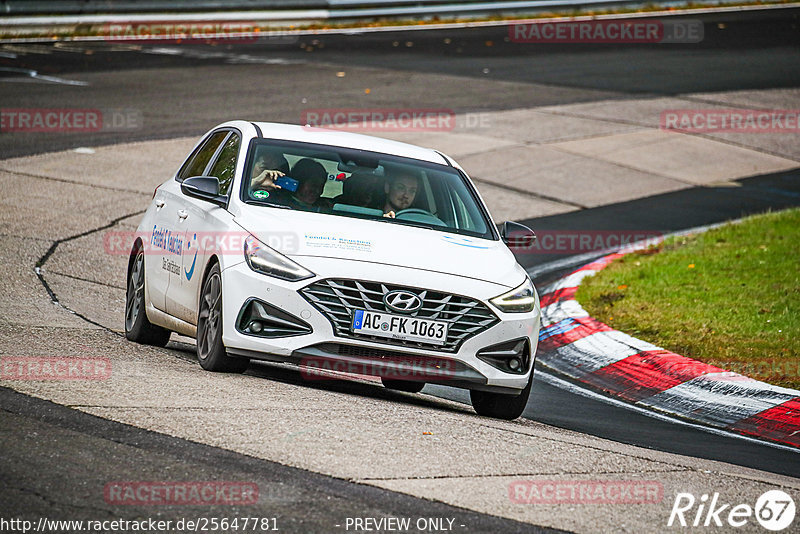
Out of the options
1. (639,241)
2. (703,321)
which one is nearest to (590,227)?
(639,241)

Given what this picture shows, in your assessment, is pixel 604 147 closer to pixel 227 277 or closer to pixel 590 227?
pixel 590 227

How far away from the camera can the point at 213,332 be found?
7.66 m

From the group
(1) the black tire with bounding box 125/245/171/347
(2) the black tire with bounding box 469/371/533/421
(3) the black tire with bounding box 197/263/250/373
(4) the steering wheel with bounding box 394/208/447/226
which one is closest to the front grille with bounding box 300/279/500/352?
(3) the black tire with bounding box 197/263/250/373

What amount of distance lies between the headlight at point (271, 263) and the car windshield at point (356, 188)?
28.0 inches

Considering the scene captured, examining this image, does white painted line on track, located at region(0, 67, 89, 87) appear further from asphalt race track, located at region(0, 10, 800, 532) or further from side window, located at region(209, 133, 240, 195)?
side window, located at region(209, 133, 240, 195)

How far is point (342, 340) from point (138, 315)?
2.53 m

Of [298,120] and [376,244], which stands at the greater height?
[376,244]

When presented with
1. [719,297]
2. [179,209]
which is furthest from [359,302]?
[719,297]

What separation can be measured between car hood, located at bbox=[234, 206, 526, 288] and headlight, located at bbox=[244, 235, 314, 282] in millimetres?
47

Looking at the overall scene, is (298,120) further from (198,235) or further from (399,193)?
(198,235)

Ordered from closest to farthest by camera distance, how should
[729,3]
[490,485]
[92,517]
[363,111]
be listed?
[92,517] < [490,485] < [363,111] < [729,3]

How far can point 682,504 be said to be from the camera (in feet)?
18.8

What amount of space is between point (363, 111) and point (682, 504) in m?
16.8

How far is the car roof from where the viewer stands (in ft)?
28.8
